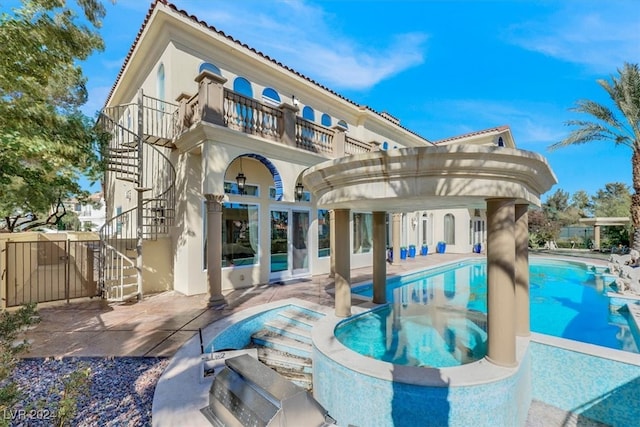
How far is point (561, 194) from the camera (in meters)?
43.7

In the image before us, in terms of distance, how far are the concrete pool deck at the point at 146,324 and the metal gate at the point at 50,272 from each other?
78 centimetres

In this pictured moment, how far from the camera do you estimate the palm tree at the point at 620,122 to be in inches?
565

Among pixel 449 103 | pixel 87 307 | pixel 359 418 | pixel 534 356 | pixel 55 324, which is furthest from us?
pixel 449 103

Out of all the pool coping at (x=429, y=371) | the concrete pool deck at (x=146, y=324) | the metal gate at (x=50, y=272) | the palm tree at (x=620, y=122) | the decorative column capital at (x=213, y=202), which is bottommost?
the concrete pool deck at (x=146, y=324)

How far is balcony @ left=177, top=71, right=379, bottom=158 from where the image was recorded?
848cm

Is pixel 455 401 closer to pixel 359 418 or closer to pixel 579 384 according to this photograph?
pixel 359 418

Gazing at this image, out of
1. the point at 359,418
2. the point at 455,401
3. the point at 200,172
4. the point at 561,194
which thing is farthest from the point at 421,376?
the point at 561,194

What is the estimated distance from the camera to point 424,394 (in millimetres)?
4117

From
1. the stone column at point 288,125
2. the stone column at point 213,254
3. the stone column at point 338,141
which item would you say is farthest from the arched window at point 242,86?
the stone column at point 213,254

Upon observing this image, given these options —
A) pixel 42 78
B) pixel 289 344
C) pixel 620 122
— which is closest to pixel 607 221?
pixel 620 122

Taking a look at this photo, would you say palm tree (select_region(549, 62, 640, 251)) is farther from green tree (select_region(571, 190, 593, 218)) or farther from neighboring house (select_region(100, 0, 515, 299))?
green tree (select_region(571, 190, 593, 218))

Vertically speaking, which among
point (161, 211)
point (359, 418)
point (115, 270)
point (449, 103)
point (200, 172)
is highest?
point (449, 103)

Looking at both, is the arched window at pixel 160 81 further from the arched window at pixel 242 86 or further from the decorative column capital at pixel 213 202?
the decorative column capital at pixel 213 202

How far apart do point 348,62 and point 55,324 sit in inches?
501
